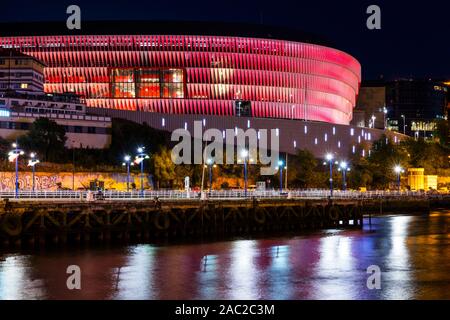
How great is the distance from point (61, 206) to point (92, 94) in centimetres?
9359

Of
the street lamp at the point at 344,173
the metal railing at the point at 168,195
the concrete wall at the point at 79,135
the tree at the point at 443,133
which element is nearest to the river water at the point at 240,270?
the metal railing at the point at 168,195

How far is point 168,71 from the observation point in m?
159

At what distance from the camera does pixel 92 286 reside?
49688 mm

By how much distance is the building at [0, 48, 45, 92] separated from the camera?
5586 inches

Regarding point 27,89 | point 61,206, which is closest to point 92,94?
point 27,89

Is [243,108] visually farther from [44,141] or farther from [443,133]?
[44,141]

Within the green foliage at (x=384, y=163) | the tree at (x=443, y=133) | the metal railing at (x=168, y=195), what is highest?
the tree at (x=443, y=133)

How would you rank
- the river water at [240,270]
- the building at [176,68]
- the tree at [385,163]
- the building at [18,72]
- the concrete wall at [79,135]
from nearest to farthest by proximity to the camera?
the river water at [240,270], the concrete wall at [79,135], the building at [18,72], the tree at [385,163], the building at [176,68]

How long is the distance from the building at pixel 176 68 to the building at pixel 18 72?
32.8 ft

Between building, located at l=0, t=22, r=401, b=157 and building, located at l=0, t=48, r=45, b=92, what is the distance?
32.8 feet
